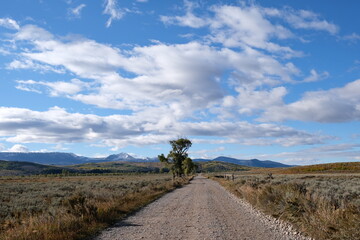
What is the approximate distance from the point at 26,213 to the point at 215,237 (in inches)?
455

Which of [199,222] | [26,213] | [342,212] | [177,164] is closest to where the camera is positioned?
[342,212]

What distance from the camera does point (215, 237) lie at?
31.1 feet

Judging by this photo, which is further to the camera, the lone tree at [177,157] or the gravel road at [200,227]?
the lone tree at [177,157]

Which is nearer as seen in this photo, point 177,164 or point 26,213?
point 26,213

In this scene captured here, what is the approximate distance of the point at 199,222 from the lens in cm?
1234

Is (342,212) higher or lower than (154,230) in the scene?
higher

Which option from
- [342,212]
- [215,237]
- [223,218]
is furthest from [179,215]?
[342,212]

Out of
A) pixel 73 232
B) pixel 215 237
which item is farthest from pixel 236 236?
pixel 73 232

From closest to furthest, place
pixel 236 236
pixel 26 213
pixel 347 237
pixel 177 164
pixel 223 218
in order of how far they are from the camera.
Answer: pixel 347 237 < pixel 236 236 < pixel 223 218 < pixel 26 213 < pixel 177 164

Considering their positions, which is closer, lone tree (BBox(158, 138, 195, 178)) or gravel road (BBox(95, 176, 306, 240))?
gravel road (BBox(95, 176, 306, 240))

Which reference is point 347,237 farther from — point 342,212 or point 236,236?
point 236,236

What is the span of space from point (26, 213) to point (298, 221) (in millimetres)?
13410

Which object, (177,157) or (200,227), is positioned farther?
(177,157)

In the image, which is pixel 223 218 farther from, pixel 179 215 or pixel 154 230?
pixel 154 230
